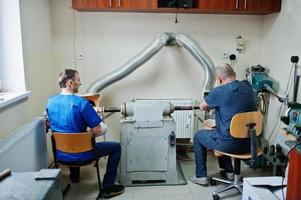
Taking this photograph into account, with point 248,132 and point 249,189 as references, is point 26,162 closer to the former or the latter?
point 249,189

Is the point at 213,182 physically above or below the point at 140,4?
below

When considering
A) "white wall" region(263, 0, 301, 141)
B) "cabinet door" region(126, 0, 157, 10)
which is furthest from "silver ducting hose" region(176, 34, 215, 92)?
"white wall" region(263, 0, 301, 141)

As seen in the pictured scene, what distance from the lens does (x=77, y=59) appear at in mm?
3746

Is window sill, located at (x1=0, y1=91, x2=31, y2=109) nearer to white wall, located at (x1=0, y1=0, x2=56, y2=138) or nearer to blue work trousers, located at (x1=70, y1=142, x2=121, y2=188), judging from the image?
white wall, located at (x1=0, y1=0, x2=56, y2=138)

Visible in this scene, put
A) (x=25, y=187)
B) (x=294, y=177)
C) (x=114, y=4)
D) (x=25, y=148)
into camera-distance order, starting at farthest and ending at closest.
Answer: (x=114, y=4), (x=25, y=148), (x=294, y=177), (x=25, y=187)

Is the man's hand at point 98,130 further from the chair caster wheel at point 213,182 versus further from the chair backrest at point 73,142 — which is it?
the chair caster wheel at point 213,182

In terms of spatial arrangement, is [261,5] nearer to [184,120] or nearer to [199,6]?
[199,6]

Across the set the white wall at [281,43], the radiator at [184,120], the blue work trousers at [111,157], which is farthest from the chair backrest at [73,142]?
the white wall at [281,43]

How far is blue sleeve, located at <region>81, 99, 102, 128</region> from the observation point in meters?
2.48

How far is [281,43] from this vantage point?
3.37 metres

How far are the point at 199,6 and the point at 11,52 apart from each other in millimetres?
2027

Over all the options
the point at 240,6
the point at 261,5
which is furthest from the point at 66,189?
the point at 261,5

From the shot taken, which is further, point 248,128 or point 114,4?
A: point 114,4

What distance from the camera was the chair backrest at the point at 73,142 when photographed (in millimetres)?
2453
